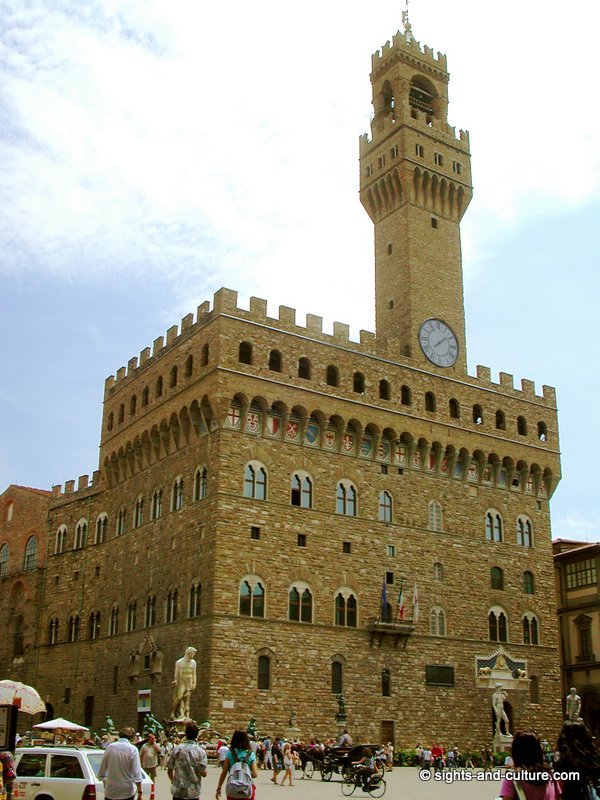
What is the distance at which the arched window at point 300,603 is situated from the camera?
116 feet

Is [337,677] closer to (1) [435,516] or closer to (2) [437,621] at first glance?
(2) [437,621]

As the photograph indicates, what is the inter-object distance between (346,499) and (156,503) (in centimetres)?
850

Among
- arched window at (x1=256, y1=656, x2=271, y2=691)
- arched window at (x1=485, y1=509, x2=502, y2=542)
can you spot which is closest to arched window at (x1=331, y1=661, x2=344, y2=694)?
arched window at (x1=256, y1=656, x2=271, y2=691)

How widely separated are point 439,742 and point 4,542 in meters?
28.2

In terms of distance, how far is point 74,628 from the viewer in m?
44.3

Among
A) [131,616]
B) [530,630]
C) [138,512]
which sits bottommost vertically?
[530,630]

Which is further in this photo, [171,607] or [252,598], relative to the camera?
[171,607]

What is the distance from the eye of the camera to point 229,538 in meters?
34.7

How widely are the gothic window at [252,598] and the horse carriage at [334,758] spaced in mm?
5556

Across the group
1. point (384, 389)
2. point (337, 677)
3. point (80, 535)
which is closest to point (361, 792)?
point (337, 677)

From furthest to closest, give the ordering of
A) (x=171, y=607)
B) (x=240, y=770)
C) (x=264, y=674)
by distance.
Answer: (x=171, y=607)
(x=264, y=674)
(x=240, y=770)

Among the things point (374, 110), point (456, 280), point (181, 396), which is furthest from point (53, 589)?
point (374, 110)

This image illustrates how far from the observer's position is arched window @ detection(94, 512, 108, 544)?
44.4 metres

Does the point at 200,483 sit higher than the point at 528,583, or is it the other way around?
the point at 200,483
